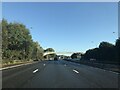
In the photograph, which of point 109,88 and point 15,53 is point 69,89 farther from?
point 15,53

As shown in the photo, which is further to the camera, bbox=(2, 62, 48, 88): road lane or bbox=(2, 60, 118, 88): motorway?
bbox=(2, 62, 48, 88): road lane

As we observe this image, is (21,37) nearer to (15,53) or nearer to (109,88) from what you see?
(15,53)

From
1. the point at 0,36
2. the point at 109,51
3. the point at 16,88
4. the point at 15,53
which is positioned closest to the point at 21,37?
the point at 15,53

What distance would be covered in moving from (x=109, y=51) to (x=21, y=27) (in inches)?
1215

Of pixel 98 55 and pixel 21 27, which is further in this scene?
pixel 98 55

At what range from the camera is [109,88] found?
43.5 feet

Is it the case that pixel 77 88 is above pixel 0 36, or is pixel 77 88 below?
below

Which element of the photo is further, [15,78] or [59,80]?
[15,78]

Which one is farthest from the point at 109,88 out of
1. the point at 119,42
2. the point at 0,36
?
the point at 119,42

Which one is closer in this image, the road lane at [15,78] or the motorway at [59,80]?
the motorway at [59,80]

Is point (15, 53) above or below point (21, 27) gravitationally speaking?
below

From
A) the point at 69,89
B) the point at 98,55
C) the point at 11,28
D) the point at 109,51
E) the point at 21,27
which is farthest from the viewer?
the point at 98,55

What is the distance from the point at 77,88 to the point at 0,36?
46356 millimetres

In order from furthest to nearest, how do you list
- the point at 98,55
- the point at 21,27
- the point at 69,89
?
the point at 98,55, the point at 21,27, the point at 69,89
